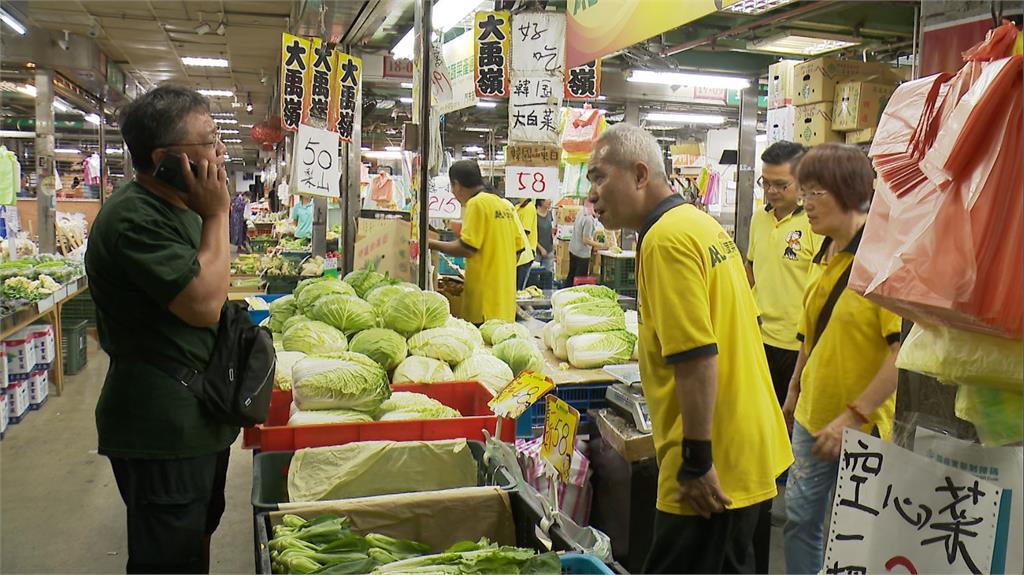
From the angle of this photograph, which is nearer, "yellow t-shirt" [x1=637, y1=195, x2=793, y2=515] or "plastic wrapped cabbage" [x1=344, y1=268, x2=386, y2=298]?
"yellow t-shirt" [x1=637, y1=195, x2=793, y2=515]

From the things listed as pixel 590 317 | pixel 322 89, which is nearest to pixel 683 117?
pixel 322 89

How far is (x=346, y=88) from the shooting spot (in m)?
6.21

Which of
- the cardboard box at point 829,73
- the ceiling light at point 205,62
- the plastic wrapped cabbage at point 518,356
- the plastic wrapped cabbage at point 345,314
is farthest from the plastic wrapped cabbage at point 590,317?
the ceiling light at point 205,62

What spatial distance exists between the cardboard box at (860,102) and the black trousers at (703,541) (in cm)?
376

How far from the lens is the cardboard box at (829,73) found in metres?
5.43

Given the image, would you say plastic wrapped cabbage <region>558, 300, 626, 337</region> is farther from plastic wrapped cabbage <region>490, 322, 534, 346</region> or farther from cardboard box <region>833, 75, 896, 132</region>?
cardboard box <region>833, 75, 896, 132</region>

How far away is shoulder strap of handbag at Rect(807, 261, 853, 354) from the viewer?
289 cm

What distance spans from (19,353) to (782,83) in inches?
267

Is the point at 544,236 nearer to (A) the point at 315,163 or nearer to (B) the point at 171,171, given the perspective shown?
(A) the point at 315,163

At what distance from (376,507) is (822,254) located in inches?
84.0

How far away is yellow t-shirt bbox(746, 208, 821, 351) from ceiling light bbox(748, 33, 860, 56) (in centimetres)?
239

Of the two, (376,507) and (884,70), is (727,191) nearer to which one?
(884,70)

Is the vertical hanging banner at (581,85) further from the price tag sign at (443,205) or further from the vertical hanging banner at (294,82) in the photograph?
the vertical hanging banner at (294,82)

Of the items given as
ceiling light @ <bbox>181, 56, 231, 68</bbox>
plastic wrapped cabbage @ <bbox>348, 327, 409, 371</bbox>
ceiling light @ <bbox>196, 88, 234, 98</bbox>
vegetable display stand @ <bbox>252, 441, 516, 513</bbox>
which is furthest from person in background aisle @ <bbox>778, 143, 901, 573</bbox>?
ceiling light @ <bbox>196, 88, 234, 98</bbox>
